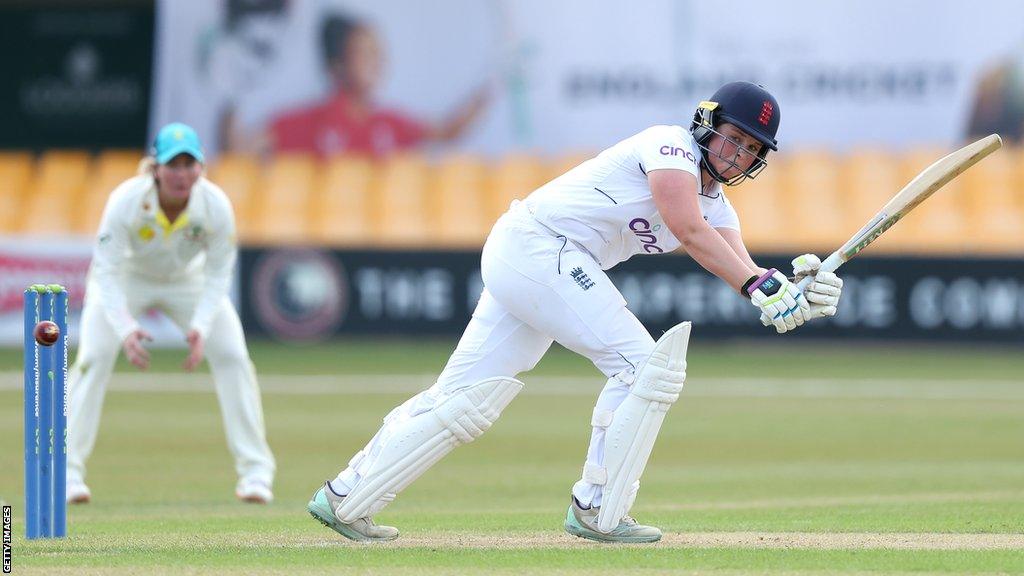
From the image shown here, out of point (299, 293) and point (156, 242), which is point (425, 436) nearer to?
point (156, 242)

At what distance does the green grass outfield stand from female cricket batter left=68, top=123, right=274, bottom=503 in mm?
333

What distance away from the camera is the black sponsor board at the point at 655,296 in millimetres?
14914

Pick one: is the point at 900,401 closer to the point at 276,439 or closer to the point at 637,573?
the point at 276,439

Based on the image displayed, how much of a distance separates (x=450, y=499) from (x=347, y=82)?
11380 mm

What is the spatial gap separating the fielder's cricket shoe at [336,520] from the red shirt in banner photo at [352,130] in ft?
43.0

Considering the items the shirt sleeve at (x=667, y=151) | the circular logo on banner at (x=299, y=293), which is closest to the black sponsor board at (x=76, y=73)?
the circular logo on banner at (x=299, y=293)

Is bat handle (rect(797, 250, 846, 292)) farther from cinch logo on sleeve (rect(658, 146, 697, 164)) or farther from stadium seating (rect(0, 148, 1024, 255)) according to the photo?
stadium seating (rect(0, 148, 1024, 255))

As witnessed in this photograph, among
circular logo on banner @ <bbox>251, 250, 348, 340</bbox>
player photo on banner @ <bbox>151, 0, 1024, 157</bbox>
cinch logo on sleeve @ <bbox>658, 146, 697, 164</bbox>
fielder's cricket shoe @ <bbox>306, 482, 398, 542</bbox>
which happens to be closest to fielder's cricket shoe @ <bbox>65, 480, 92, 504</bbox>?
fielder's cricket shoe @ <bbox>306, 482, 398, 542</bbox>

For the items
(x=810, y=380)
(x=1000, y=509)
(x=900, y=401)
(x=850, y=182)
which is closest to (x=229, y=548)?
(x=1000, y=509)

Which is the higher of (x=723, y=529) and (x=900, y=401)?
(x=723, y=529)

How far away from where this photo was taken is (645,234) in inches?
204

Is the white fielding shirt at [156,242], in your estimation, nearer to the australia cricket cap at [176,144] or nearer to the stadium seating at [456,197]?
the australia cricket cap at [176,144]

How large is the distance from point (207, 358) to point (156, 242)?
1.87 feet

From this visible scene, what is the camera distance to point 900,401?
455 inches
